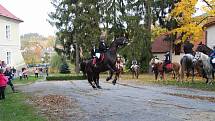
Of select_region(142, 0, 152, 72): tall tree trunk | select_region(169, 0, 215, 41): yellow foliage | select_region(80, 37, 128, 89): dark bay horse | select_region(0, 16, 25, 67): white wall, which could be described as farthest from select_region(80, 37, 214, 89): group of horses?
select_region(0, 16, 25, 67): white wall

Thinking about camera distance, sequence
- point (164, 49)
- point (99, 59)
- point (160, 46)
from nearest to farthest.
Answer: point (99, 59) < point (164, 49) < point (160, 46)

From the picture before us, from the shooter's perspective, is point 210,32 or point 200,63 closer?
point 200,63

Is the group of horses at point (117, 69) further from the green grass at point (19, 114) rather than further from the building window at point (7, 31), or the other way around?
the building window at point (7, 31)

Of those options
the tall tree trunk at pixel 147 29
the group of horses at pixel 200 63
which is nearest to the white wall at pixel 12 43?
the tall tree trunk at pixel 147 29

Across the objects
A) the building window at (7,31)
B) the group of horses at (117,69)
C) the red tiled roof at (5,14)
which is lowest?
the group of horses at (117,69)

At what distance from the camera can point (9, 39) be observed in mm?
53812

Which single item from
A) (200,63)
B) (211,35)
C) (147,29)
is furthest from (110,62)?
(147,29)

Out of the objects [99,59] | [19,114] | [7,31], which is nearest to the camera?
[19,114]

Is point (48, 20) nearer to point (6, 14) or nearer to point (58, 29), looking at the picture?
point (58, 29)

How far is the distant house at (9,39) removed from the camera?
51562 millimetres

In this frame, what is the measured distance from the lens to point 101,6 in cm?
5647

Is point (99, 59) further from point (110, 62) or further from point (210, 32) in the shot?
point (210, 32)

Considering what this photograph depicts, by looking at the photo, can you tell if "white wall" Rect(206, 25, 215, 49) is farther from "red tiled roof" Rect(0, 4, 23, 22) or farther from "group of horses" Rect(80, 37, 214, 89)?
"red tiled roof" Rect(0, 4, 23, 22)

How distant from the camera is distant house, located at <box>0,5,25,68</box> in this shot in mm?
51562
